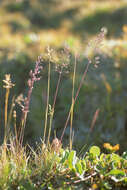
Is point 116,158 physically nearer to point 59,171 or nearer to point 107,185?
point 107,185

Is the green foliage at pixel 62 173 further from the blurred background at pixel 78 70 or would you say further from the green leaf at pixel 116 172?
the blurred background at pixel 78 70

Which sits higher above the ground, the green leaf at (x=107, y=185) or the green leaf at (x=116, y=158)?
the green leaf at (x=116, y=158)

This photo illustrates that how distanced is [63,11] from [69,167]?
18.3 feet

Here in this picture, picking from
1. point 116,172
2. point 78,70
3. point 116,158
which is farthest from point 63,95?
point 116,172

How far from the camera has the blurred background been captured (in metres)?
4.20

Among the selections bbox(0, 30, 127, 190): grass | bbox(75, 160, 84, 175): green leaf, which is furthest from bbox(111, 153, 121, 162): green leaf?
bbox(75, 160, 84, 175): green leaf

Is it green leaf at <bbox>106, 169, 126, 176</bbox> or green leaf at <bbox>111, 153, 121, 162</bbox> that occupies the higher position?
green leaf at <bbox>111, 153, 121, 162</bbox>

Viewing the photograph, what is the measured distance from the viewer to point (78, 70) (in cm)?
472

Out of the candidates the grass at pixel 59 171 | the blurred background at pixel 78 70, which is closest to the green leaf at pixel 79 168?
the grass at pixel 59 171

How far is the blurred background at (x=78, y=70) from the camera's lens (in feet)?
13.8

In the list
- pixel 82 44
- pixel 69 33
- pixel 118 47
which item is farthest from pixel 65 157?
pixel 69 33

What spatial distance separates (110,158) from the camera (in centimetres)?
233

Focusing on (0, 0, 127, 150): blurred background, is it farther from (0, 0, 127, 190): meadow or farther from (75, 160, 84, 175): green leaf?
(75, 160, 84, 175): green leaf

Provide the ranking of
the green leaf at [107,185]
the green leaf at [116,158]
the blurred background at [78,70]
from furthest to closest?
1. the blurred background at [78,70]
2. the green leaf at [116,158]
3. the green leaf at [107,185]
